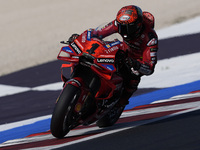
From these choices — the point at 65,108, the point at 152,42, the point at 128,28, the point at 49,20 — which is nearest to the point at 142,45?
the point at 152,42

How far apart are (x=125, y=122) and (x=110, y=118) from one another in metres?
0.28

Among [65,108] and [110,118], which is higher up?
[65,108]

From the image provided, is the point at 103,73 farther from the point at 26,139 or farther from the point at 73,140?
the point at 26,139

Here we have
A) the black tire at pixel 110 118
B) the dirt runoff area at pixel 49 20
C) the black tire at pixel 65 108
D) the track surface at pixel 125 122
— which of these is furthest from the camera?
→ the dirt runoff area at pixel 49 20

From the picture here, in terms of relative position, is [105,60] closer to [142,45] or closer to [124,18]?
[124,18]

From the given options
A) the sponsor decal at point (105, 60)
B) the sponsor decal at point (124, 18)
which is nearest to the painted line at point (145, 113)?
the sponsor decal at point (105, 60)

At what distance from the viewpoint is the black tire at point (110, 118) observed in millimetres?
6430

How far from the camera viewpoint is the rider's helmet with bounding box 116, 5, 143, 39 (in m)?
5.88

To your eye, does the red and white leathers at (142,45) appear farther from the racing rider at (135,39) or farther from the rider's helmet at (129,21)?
Answer: the rider's helmet at (129,21)

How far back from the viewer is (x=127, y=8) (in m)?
6.04

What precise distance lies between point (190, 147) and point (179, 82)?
15.3 ft

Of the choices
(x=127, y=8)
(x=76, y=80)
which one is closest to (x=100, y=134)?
(x=76, y=80)

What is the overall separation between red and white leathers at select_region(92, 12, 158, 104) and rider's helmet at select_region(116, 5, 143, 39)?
219 millimetres

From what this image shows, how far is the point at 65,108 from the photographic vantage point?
533 cm
